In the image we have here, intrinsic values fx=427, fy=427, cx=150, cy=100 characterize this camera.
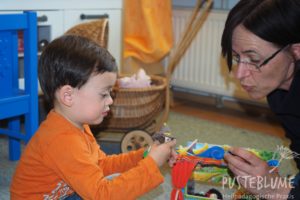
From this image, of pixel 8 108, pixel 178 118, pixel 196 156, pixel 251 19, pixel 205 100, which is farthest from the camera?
pixel 205 100

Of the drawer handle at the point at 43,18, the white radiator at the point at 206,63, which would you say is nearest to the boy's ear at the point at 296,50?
the drawer handle at the point at 43,18

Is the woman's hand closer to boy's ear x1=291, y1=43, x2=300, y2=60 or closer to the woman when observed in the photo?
the woman

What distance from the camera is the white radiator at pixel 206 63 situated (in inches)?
101

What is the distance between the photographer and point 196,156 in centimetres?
115

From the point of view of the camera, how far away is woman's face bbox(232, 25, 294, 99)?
946 mm

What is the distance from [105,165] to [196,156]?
25cm

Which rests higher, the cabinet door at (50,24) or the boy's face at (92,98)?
the cabinet door at (50,24)

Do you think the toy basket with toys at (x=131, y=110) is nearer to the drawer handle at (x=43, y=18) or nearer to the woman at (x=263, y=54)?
the drawer handle at (x=43, y=18)

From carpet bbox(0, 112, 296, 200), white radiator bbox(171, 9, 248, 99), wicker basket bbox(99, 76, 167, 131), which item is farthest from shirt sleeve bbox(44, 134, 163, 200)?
white radiator bbox(171, 9, 248, 99)

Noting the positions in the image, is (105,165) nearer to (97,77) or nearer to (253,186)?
(97,77)

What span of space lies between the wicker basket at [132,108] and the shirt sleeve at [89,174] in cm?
96

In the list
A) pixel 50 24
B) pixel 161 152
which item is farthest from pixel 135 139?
pixel 161 152

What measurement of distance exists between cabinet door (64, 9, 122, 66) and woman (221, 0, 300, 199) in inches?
48.8

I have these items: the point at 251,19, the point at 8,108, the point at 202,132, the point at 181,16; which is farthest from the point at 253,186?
the point at 181,16
